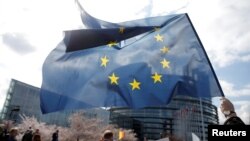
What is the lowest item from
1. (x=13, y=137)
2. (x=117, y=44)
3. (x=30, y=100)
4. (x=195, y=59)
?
(x=13, y=137)

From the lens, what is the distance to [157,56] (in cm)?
681

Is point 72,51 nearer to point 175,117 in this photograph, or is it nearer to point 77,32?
point 77,32

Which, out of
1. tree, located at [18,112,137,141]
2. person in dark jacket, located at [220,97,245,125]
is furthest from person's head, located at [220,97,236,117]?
tree, located at [18,112,137,141]

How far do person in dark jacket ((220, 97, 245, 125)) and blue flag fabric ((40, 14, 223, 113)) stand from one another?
1983mm

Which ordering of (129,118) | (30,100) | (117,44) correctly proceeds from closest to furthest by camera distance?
(117,44) → (30,100) → (129,118)

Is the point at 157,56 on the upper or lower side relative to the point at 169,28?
lower

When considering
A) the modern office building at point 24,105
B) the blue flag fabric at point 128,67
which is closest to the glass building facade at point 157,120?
the modern office building at point 24,105

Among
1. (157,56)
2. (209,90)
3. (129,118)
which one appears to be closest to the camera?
(209,90)

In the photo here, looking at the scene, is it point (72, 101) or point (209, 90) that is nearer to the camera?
point (209, 90)

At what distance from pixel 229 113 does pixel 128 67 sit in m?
3.42

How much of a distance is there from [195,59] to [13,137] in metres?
6.42

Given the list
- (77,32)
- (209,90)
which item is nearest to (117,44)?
(77,32)

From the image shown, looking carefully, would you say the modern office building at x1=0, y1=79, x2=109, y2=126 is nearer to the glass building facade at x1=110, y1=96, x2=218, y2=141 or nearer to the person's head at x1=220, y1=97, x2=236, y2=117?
the glass building facade at x1=110, y1=96, x2=218, y2=141

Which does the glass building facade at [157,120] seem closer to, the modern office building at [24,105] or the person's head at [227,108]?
the modern office building at [24,105]
